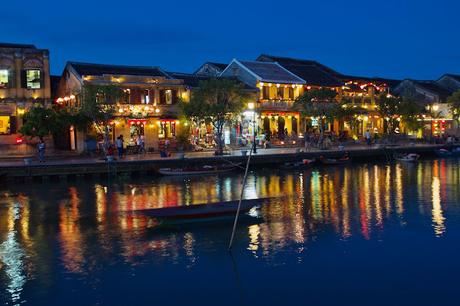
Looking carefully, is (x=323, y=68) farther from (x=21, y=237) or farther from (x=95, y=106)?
(x=21, y=237)

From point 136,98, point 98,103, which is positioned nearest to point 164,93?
point 136,98

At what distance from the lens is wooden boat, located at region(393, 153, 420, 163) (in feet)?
189

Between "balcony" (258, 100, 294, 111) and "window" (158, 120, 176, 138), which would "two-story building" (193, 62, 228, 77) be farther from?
"window" (158, 120, 176, 138)

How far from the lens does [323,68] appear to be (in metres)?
80.8

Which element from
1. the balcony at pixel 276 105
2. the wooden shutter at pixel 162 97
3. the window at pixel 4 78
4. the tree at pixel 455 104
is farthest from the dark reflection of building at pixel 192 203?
the tree at pixel 455 104

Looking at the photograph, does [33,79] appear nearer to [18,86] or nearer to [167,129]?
[18,86]

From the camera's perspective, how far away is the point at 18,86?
171 ft

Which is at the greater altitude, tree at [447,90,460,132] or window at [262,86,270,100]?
window at [262,86,270,100]

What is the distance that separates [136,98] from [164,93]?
3.29 metres

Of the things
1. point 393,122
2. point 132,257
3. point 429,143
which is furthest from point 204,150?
point 132,257

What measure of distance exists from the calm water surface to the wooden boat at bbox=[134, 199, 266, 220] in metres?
0.57

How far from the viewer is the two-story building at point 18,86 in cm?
5112

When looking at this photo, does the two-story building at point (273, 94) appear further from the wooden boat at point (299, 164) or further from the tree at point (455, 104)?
the tree at point (455, 104)

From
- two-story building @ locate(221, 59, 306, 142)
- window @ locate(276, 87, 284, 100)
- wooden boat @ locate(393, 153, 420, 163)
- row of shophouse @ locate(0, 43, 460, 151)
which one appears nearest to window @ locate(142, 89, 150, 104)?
row of shophouse @ locate(0, 43, 460, 151)
